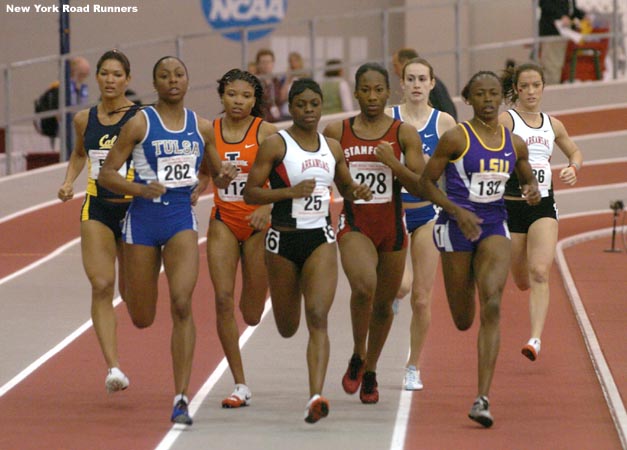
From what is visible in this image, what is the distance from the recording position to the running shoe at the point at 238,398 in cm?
920

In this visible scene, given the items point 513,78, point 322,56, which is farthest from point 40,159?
point 513,78

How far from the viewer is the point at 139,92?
24000mm

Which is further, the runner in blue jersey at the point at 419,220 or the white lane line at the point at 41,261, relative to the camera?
the white lane line at the point at 41,261

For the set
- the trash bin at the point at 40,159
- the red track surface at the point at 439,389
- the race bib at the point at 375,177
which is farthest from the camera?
the trash bin at the point at 40,159

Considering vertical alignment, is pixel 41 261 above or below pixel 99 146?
below

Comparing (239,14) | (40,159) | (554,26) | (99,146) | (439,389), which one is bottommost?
(439,389)

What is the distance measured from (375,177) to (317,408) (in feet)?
4.93

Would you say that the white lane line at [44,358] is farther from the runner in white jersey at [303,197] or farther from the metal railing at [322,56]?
the metal railing at [322,56]

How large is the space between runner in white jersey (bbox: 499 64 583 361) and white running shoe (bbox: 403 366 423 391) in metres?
1.07

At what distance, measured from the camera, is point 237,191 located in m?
9.48

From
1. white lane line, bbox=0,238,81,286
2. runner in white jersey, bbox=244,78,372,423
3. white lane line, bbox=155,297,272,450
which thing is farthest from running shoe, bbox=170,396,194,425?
white lane line, bbox=0,238,81,286

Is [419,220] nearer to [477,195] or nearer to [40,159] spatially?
[477,195]

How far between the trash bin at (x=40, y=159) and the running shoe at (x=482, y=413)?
42.4 ft

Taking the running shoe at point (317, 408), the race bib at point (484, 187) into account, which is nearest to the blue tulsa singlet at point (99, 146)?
the running shoe at point (317, 408)
